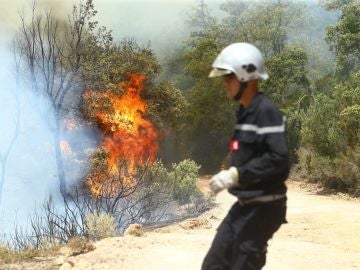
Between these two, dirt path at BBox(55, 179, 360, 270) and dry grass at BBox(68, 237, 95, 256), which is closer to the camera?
dirt path at BBox(55, 179, 360, 270)

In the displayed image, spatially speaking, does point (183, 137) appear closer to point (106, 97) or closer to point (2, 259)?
point (106, 97)

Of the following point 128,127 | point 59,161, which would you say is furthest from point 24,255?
point 128,127

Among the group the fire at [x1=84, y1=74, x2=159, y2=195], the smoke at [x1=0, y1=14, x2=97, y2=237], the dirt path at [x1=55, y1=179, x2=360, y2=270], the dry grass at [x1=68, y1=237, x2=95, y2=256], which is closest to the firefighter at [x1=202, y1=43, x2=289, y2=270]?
the dirt path at [x1=55, y1=179, x2=360, y2=270]

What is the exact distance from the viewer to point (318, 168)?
16922 mm

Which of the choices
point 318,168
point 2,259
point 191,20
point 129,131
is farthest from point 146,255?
point 191,20

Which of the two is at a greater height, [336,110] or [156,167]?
[336,110]

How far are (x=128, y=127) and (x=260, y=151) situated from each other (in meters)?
16.7

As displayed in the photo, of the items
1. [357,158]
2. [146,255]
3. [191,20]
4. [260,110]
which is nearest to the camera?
[260,110]

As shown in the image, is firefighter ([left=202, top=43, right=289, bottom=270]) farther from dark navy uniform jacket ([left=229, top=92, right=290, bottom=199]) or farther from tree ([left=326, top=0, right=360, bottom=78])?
tree ([left=326, top=0, right=360, bottom=78])

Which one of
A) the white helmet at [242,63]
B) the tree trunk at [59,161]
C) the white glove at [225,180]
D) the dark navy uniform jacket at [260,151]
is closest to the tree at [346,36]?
the tree trunk at [59,161]

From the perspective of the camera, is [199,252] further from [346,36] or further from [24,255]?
[346,36]

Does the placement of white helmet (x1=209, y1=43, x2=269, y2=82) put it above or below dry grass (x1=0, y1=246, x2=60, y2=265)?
above

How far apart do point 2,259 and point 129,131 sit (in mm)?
13522

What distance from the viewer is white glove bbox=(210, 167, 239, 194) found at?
9.48ft
